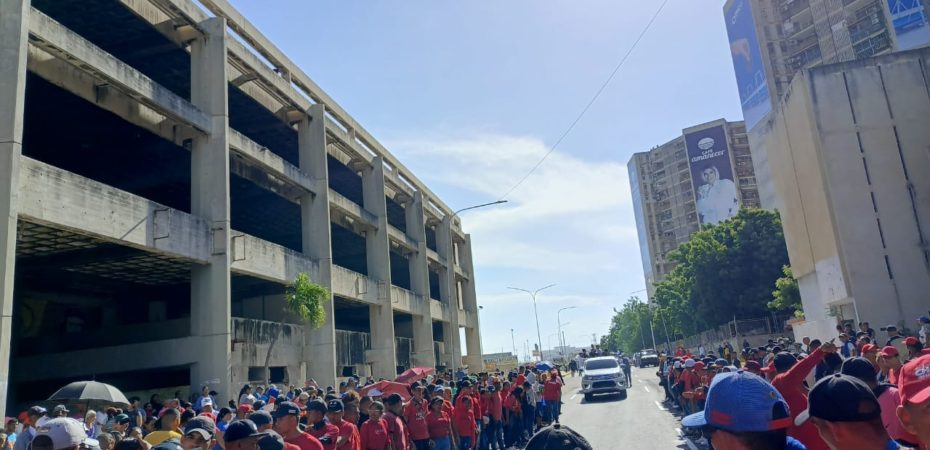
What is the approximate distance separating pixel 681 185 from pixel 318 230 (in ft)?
304

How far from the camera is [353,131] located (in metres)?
33.6

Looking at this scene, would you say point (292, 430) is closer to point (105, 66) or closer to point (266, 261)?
point (105, 66)

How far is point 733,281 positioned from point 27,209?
43837 mm

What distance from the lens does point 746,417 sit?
230 cm

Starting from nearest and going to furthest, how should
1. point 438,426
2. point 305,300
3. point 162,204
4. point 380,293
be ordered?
point 438,426 < point 305,300 < point 162,204 < point 380,293

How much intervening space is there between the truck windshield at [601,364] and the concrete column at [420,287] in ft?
46.3

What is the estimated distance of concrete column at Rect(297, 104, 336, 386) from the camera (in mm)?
26469

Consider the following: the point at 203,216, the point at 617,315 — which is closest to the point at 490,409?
the point at 203,216

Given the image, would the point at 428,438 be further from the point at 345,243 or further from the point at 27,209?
the point at 345,243

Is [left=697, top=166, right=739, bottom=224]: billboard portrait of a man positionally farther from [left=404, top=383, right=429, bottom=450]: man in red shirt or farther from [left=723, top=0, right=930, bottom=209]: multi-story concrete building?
[left=404, top=383, right=429, bottom=450]: man in red shirt

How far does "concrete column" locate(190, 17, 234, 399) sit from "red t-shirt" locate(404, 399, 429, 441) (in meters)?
10.3

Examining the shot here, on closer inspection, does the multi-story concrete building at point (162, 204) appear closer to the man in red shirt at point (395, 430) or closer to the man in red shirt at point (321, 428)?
the man in red shirt at point (395, 430)

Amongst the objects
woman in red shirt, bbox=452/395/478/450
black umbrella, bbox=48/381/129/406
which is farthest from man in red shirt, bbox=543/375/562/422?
black umbrella, bbox=48/381/129/406

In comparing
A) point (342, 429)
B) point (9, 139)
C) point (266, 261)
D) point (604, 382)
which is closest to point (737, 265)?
point (604, 382)
